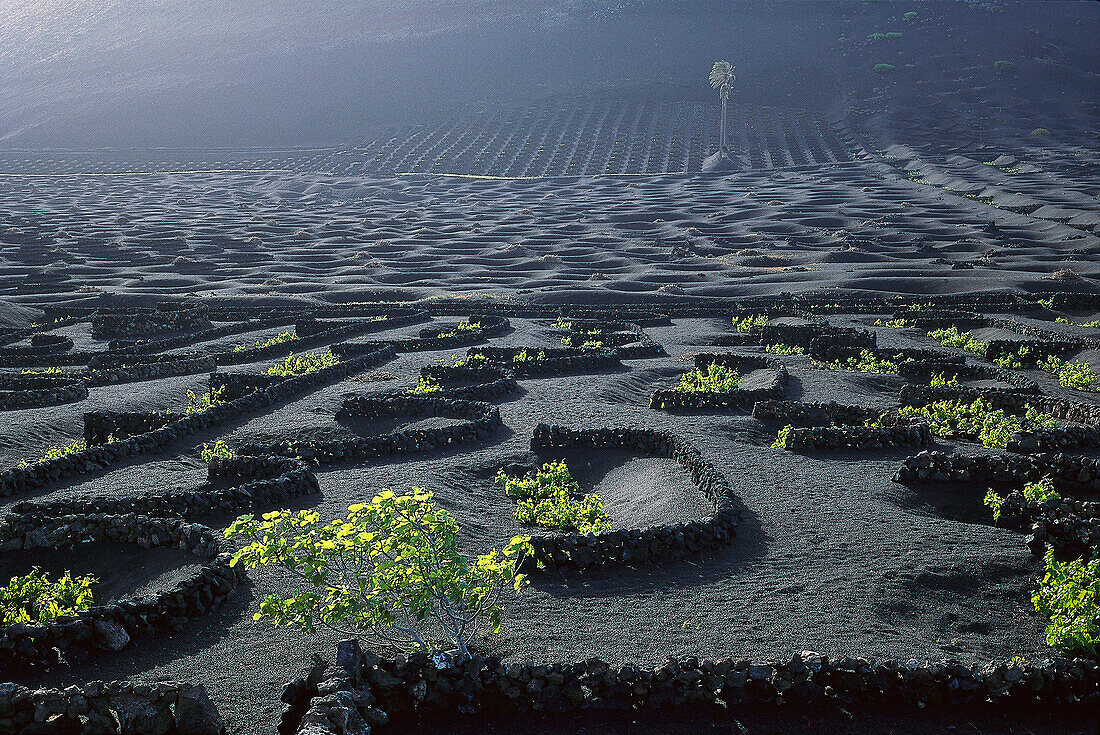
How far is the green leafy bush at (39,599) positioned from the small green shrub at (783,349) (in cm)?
1996

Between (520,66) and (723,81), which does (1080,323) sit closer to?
(723,81)

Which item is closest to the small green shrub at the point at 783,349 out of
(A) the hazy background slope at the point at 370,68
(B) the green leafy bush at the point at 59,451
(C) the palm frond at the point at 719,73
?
(B) the green leafy bush at the point at 59,451

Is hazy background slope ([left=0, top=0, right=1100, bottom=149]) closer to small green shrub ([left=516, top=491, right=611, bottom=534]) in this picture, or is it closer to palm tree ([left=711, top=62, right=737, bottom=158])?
palm tree ([left=711, top=62, right=737, bottom=158])

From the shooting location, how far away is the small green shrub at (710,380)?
20.7m

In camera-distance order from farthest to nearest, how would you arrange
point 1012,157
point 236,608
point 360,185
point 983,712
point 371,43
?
1. point 371,43
2. point 360,185
3. point 1012,157
4. point 236,608
5. point 983,712

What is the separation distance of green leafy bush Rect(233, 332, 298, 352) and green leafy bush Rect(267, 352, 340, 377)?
164 centimetres

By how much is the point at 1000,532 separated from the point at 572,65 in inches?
5890

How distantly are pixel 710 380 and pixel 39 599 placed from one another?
15.1 m

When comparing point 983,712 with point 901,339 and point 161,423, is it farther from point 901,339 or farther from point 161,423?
point 901,339

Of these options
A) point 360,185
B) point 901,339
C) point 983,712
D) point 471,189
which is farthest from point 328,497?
point 360,185

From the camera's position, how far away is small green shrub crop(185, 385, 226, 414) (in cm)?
2055

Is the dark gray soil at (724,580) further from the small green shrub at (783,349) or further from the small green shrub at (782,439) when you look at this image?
the small green shrub at (783,349)

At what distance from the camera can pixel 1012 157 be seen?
86438 millimetres

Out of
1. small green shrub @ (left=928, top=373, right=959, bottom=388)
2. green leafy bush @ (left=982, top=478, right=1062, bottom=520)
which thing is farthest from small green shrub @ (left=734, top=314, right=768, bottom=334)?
green leafy bush @ (left=982, top=478, right=1062, bottom=520)
